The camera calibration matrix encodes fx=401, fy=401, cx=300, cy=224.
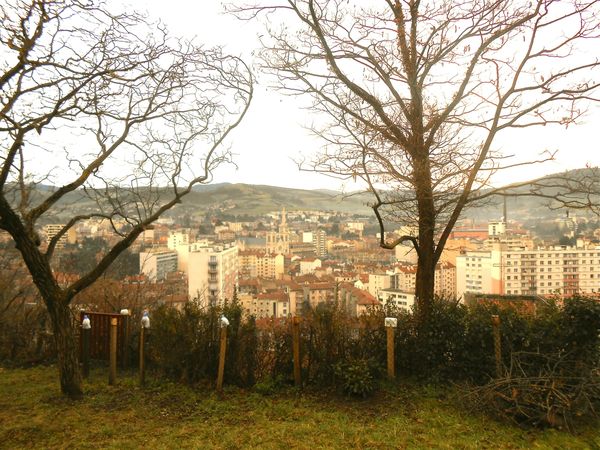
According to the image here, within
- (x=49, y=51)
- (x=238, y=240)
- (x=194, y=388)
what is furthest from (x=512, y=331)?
(x=238, y=240)

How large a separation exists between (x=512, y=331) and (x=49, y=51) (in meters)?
6.98

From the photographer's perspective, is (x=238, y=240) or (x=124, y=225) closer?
(x=124, y=225)

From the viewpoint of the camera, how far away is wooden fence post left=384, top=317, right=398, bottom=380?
224 inches

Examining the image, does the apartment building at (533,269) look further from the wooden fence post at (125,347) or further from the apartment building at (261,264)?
the apartment building at (261,264)

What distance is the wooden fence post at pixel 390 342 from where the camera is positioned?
569 cm

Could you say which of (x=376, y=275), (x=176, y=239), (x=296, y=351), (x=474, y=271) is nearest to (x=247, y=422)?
(x=296, y=351)

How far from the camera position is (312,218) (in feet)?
115

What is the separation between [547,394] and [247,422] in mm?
3417

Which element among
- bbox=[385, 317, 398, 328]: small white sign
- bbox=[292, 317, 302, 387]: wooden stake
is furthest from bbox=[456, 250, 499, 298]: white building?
bbox=[292, 317, 302, 387]: wooden stake

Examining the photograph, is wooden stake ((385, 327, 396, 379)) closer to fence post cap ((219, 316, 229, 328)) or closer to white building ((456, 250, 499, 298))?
fence post cap ((219, 316, 229, 328))

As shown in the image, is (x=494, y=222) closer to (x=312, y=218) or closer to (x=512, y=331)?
(x=512, y=331)

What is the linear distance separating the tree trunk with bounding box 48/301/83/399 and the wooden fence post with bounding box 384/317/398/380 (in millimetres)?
4270

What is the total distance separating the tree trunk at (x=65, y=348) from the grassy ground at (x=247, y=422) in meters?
0.19

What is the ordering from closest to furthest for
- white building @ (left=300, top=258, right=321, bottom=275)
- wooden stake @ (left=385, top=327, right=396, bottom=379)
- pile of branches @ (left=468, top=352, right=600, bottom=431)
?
pile of branches @ (left=468, top=352, right=600, bottom=431) → wooden stake @ (left=385, top=327, right=396, bottom=379) → white building @ (left=300, top=258, right=321, bottom=275)
